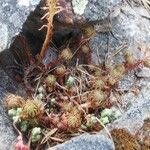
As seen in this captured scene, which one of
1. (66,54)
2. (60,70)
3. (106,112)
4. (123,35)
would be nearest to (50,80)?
(60,70)

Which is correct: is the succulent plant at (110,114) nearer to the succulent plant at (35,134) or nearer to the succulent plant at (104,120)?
the succulent plant at (104,120)

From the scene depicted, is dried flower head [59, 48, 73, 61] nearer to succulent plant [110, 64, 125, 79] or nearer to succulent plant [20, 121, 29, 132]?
succulent plant [110, 64, 125, 79]

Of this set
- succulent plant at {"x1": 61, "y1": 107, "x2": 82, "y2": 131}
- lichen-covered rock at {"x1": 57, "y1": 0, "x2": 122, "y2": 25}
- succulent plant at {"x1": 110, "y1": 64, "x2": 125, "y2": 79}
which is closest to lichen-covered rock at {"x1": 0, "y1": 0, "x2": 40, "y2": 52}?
lichen-covered rock at {"x1": 57, "y1": 0, "x2": 122, "y2": 25}

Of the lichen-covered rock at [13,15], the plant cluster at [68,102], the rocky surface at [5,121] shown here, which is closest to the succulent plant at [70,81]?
the plant cluster at [68,102]

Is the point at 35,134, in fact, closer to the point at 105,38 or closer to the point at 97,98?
the point at 97,98

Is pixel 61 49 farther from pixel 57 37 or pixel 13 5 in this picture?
pixel 13 5

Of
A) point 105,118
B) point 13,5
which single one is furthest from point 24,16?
point 105,118
